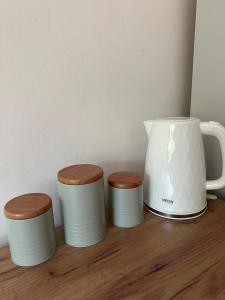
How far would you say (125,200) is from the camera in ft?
1.70

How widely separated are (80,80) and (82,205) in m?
0.26

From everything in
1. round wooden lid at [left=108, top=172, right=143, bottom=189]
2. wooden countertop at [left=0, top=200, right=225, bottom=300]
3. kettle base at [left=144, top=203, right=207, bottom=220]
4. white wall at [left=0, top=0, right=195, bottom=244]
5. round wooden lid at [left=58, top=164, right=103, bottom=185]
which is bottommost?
wooden countertop at [left=0, top=200, right=225, bottom=300]

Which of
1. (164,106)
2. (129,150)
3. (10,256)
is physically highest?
(164,106)

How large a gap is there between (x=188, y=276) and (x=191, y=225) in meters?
0.15

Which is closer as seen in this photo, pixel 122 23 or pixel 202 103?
pixel 122 23

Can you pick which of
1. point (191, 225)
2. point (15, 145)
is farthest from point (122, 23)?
point (191, 225)

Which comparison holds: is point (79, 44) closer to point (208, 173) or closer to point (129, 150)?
point (129, 150)

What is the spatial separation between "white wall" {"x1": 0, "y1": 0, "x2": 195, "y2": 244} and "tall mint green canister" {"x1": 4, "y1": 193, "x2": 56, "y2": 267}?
0.09m

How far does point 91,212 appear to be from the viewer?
46 centimetres

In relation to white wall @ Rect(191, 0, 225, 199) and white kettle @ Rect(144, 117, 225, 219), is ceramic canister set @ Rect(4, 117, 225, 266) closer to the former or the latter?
white kettle @ Rect(144, 117, 225, 219)

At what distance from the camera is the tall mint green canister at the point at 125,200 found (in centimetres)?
52

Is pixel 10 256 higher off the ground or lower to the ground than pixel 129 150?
lower

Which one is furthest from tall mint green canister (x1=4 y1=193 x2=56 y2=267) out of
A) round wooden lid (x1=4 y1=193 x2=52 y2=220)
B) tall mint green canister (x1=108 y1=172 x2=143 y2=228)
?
tall mint green canister (x1=108 y1=172 x2=143 y2=228)

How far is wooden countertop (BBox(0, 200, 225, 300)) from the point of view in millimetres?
373
